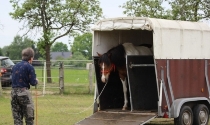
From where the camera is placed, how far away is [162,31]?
12703mm

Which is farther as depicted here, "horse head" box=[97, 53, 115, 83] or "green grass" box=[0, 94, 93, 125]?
"green grass" box=[0, 94, 93, 125]

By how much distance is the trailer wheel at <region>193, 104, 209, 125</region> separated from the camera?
1361 centimetres

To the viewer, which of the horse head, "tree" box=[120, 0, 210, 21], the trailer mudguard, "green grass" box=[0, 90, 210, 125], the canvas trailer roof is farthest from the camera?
"tree" box=[120, 0, 210, 21]

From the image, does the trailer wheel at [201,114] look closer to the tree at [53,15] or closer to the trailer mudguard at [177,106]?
the trailer mudguard at [177,106]

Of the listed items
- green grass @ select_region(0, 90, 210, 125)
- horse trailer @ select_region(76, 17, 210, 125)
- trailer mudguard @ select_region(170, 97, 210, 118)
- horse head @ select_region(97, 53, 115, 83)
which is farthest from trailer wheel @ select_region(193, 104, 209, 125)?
horse head @ select_region(97, 53, 115, 83)

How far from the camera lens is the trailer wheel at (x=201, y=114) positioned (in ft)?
44.7

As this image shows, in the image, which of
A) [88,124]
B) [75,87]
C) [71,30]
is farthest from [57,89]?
[88,124]

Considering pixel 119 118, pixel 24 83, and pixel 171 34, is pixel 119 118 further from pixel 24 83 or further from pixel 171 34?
pixel 24 83

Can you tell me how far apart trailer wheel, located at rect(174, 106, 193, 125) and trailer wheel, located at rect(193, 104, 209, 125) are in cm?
19

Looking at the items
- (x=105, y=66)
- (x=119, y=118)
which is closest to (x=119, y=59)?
(x=105, y=66)

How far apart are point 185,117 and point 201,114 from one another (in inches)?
29.6

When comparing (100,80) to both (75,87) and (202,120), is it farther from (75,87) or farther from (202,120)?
(75,87)

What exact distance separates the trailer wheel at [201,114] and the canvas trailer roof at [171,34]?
1249mm

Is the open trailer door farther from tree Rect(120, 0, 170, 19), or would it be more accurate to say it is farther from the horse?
tree Rect(120, 0, 170, 19)
